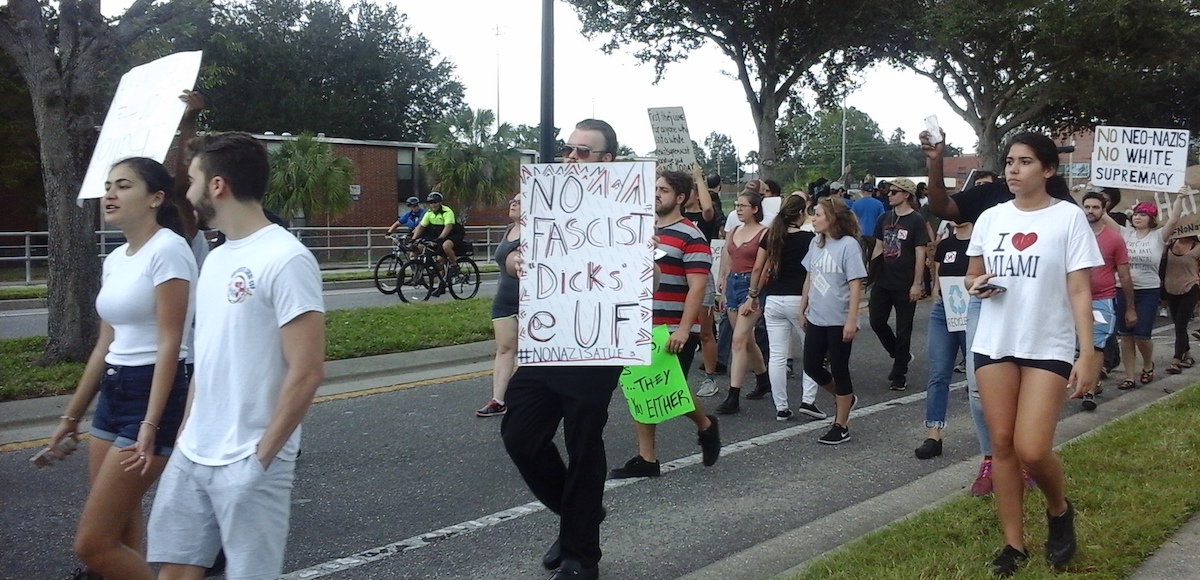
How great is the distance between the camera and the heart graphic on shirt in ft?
13.6

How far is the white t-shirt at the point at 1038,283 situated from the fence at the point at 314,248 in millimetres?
13076

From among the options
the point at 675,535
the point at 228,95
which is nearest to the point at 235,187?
the point at 675,535

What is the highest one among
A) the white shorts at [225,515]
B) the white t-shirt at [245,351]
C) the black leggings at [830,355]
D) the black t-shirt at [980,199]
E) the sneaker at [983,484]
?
the black t-shirt at [980,199]

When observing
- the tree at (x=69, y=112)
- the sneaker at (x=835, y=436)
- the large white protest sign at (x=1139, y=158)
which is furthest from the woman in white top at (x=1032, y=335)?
the tree at (x=69, y=112)

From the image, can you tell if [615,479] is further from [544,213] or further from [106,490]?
[106,490]

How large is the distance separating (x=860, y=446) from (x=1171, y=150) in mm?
4696

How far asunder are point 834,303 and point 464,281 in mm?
10395

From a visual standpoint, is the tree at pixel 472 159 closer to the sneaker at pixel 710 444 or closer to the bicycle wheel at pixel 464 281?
the bicycle wheel at pixel 464 281

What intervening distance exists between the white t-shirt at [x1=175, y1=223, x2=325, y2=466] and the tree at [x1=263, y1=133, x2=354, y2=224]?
27.7 m

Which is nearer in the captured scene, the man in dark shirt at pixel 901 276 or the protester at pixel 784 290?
the protester at pixel 784 290

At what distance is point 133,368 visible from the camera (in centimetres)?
330

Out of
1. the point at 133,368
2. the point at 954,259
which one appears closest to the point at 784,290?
the point at 954,259

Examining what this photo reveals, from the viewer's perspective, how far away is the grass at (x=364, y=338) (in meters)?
8.02

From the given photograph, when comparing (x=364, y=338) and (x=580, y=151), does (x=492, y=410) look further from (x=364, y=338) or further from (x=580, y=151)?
(x=580, y=151)
